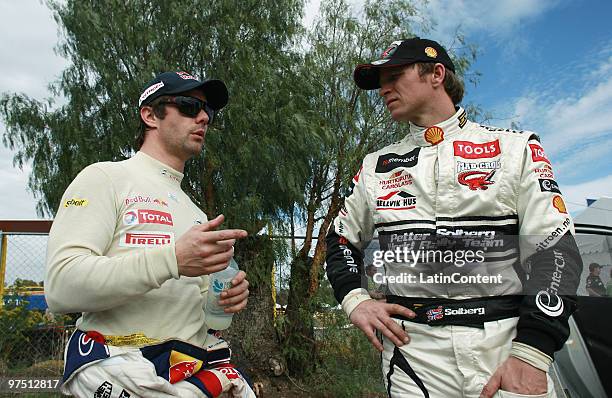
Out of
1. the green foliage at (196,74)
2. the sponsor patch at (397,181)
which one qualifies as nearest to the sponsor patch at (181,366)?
the sponsor patch at (397,181)

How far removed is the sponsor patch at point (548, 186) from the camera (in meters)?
1.71

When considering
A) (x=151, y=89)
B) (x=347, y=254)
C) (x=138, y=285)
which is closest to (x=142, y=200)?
(x=138, y=285)

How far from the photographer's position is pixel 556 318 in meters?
1.56

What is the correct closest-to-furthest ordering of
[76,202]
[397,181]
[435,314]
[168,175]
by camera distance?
1. [435,314]
2. [76,202]
3. [397,181]
4. [168,175]

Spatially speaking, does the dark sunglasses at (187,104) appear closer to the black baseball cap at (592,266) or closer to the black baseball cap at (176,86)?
the black baseball cap at (176,86)

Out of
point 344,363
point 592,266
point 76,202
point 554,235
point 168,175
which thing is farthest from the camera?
point 344,363

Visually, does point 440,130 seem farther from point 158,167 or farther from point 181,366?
point 181,366

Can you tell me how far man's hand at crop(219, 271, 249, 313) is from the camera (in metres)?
2.26

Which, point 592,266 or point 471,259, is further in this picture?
point 592,266

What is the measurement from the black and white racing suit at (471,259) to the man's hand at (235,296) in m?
0.51

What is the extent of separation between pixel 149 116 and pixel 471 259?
1710mm

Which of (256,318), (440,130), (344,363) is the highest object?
(440,130)

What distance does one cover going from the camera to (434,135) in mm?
2029

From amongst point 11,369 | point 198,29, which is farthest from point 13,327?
point 198,29
